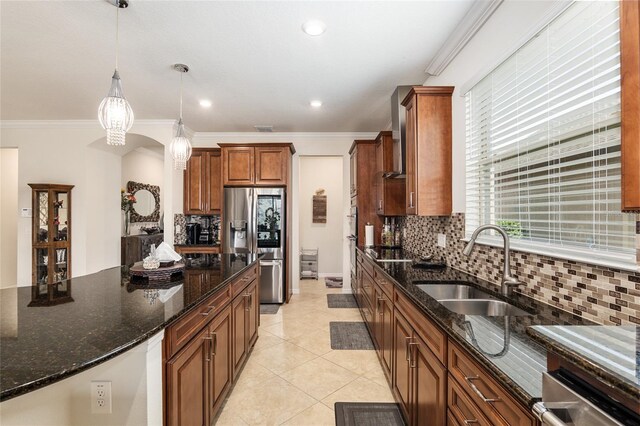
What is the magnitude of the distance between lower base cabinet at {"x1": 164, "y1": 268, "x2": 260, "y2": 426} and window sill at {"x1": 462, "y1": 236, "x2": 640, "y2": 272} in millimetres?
1724

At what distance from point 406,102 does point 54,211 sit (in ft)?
16.3

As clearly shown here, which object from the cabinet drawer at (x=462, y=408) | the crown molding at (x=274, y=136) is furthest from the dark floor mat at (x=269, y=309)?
the cabinet drawer at (x=462, y=408)

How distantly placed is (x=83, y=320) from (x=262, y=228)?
11.2ft

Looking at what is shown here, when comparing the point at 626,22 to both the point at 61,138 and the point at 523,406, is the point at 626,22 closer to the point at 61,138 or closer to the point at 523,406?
the point at 523,406

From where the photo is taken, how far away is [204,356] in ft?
5.36

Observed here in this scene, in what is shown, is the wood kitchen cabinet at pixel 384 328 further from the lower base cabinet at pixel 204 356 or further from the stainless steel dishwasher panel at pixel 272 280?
the stainless steel dishwasher panel at pixel 272 280

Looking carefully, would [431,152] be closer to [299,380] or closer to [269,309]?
[299,380]

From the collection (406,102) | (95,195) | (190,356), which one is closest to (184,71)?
(406,102)

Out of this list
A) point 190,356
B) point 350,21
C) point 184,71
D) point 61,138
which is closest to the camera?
point 190,356

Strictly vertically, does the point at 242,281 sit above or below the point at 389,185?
below

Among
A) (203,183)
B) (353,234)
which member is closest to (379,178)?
(353,234)

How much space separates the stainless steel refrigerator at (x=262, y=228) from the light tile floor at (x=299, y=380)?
0.96 m

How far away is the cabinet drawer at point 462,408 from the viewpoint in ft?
3.29

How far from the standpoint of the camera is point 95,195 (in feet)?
15.4
